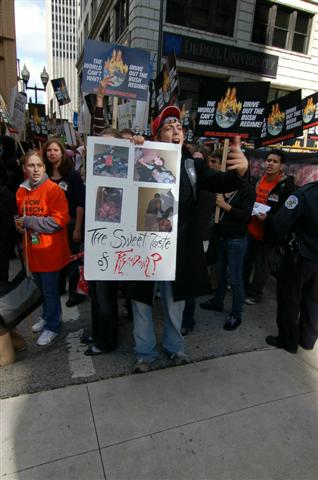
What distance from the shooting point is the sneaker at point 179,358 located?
9.16ft

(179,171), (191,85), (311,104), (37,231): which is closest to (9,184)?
(37,231)

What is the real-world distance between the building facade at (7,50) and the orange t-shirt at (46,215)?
43.6 feet

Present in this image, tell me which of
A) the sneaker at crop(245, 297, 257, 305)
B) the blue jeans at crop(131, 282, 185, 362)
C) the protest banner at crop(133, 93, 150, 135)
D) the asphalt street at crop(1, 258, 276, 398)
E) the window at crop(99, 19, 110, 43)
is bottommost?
the asphalt street at crop(1, 258, 276, 398)

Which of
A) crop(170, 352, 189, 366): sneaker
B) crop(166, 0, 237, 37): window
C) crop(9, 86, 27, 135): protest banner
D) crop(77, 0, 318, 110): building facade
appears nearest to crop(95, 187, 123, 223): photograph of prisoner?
crop(170, 352, 189, 366): sneaker

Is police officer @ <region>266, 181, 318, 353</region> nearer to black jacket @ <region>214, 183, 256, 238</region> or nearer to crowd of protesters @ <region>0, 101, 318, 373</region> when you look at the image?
crowd of protesters @ <region>0, 101, 318, 373</region>

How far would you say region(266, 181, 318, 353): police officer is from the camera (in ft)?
8.91

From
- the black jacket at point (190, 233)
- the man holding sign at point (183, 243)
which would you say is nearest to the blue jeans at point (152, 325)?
the man holding sign at point (183, 243)

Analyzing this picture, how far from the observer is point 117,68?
12.6 feet

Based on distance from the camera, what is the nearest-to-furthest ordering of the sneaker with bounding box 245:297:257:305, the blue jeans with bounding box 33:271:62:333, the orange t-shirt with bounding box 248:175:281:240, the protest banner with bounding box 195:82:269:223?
the blue jeans with bounding box 33:271:62:333 → the protest banner with bounding box 195:82:269:223 → the orange t-shirt with bounding box 248:175:281:240 → the sneaker with bounding box 245:297:257:305

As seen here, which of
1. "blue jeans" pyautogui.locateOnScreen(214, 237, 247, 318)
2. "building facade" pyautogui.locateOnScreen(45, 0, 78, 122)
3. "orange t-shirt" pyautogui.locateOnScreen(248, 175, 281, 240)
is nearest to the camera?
"blue jeans" pyautogui.locateOnScreen(214, 237, 247, 318)

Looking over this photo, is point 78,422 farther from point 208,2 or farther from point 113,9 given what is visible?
point 113,9

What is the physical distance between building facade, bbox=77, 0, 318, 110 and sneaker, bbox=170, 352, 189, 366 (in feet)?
47.2

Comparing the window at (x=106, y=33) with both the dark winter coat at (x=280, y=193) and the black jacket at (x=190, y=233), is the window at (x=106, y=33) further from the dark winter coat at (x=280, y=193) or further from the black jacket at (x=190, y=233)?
the black jacket at (x=190, y=233)

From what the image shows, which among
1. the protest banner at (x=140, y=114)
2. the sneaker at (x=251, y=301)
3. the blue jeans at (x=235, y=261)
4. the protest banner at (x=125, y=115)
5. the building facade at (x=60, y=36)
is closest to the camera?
the blue jeans at (x=235, y=261)
